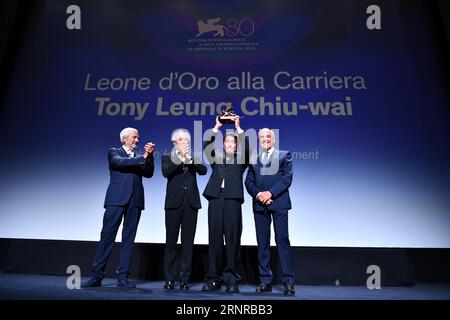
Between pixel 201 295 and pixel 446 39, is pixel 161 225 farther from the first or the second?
pixel 446 39

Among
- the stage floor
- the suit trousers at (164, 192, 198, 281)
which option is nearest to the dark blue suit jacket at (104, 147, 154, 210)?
the suit trousers at (164, 192, 198, 281)

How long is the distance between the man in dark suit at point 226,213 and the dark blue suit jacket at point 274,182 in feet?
0.42

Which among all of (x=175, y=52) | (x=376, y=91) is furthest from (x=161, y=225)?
(x=376, y=91)

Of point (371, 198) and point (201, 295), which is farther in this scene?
point (371, 198)

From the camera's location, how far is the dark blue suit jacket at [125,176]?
3.79m

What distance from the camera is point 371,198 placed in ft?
14.6

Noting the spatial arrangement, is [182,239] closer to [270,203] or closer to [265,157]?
[270,203]

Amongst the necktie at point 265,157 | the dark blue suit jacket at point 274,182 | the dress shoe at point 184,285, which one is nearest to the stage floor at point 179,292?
the dress shoe at point 184,285

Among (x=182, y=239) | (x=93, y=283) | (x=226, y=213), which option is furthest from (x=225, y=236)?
(x=93, y=283)

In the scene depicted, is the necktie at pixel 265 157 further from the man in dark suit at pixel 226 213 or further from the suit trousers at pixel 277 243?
the suit trousers at pixel 277 243

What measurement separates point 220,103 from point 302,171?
1159mm

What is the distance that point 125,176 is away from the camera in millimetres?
3855

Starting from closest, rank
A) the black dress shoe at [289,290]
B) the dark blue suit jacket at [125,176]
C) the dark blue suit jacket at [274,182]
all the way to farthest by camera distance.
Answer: the black dress shoe at [289,290], the dark blue suit jacket at [274,182], the dark blue suit jacket at [125,176]

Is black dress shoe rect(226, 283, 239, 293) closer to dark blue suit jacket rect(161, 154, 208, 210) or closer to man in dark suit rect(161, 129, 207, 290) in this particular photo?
man in dark suit rect(161, 129, 207, 290)
